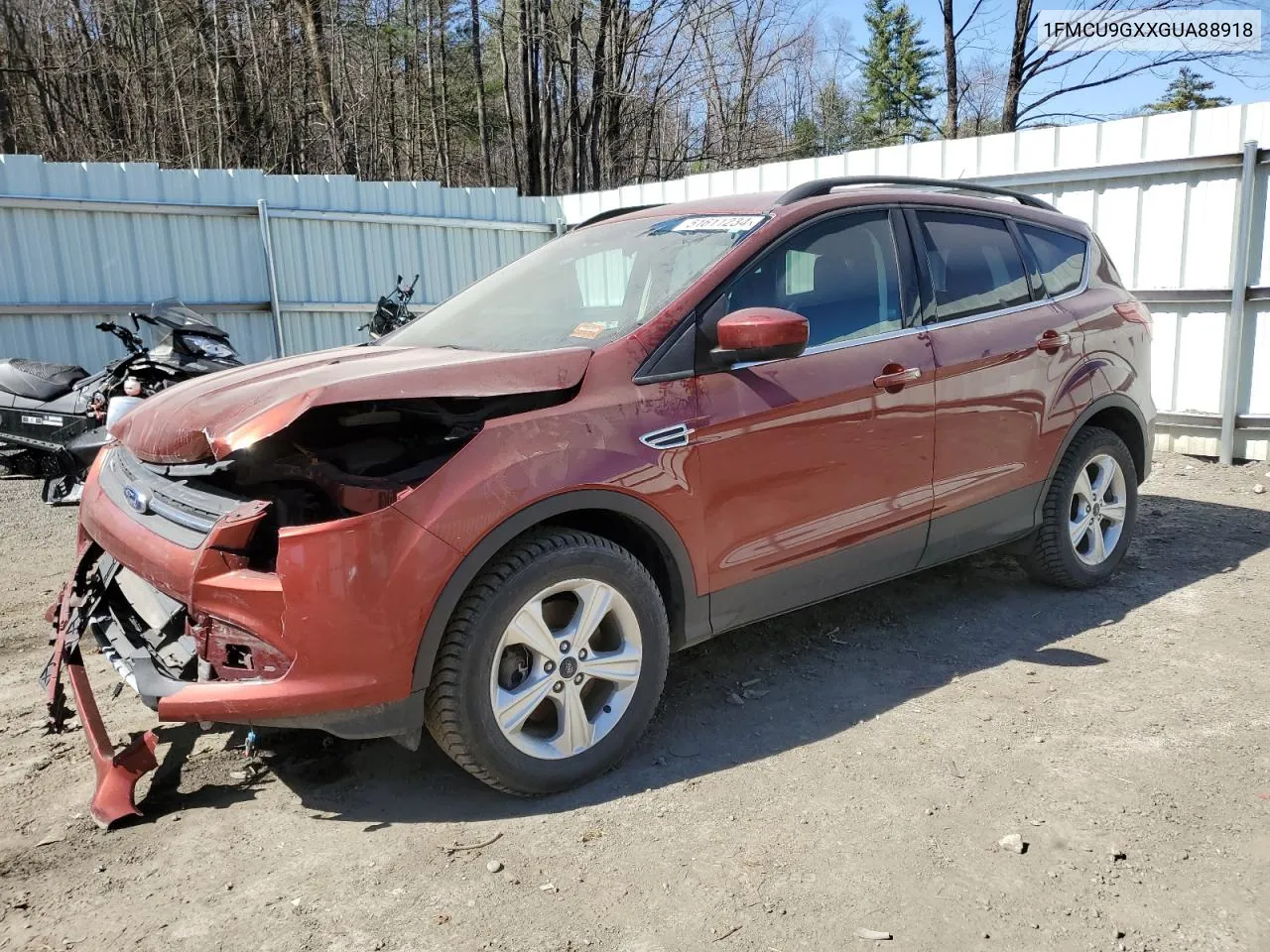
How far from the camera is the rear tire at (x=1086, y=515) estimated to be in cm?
460

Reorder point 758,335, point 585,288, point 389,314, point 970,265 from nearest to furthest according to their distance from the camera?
point 758,335 < point 585,288 < point 970,265 < point 389,314

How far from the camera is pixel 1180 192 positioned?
7895 millimetres

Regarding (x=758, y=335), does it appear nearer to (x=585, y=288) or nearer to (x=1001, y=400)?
(x=585, y=288)

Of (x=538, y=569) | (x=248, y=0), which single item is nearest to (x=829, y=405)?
(x=538, y=569)

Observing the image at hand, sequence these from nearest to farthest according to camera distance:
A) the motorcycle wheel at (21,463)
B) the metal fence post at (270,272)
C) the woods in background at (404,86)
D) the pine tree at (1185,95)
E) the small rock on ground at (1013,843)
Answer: the small rock on ground at (1013,843) < the motorcycle wheel at (21,463) < the metal fence post at (270,272) < the woods in background at (404,86) < the pine tree at (1185,95)


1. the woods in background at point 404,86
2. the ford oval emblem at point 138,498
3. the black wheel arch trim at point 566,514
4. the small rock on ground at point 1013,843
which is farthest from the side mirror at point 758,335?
the woods in background at point 404,86

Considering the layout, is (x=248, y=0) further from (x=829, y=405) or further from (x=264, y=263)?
(x=829, y=405)

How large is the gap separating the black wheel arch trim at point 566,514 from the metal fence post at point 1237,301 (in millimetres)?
6500

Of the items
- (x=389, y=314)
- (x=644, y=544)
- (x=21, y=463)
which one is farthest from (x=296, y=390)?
(x=389, y=314)

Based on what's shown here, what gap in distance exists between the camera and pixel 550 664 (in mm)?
2871

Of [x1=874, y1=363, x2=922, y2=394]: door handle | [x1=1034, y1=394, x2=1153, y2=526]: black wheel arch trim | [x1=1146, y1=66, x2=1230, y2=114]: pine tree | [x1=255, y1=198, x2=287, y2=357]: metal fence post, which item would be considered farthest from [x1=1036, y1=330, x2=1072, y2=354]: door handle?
[x1=1146, y1=66, x2=1230, y2=114]: pine tree

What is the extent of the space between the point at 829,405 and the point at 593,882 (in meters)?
1.84

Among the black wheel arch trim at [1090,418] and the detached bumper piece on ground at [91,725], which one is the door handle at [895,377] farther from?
the detached bumper piece on ground at [91,725]

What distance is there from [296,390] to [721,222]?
1.77 metres
